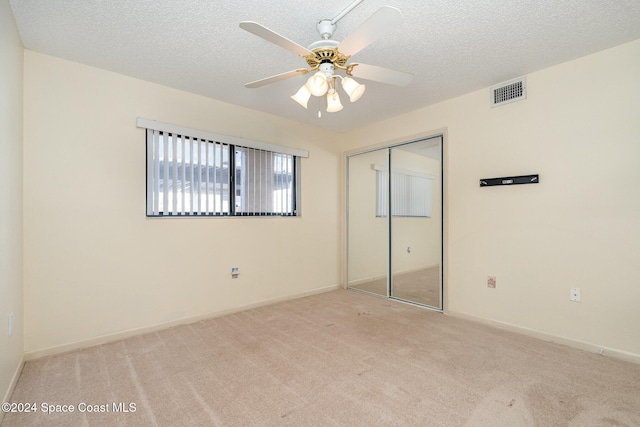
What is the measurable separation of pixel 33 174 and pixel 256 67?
203 centimetres

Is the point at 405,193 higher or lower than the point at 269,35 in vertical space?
lower

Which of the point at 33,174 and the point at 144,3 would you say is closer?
the point at 144,3

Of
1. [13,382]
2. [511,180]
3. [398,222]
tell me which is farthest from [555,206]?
[13,382]

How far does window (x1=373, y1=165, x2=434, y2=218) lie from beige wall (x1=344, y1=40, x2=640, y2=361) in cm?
36

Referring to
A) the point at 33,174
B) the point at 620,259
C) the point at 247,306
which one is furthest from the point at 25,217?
the point at 620,259

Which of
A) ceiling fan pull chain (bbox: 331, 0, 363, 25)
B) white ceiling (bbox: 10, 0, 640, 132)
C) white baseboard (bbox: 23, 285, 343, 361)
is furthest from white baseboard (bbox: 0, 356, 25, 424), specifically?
ceiling fan pull chain (bbox: 331, 0, 363, 25)

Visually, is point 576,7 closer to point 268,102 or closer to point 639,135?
point 639,135

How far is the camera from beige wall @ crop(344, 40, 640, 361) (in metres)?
2.23

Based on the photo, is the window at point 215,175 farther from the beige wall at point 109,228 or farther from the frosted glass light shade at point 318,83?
the frosted glass light shade at point 318,83

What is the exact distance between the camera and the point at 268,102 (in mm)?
3318

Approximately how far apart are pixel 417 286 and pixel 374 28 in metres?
3.26

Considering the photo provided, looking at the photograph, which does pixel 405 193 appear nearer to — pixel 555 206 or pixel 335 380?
pixel 555 206

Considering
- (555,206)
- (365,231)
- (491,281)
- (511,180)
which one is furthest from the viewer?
(365,231)

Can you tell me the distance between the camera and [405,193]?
386 cm
